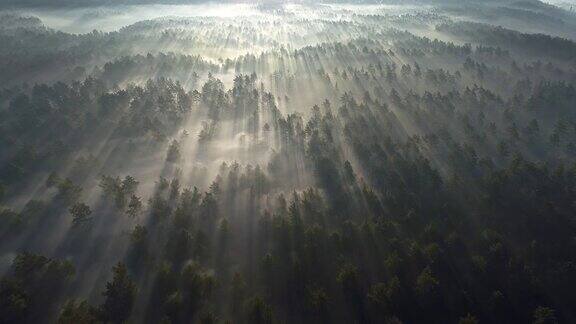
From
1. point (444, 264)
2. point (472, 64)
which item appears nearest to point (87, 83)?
point (444, 264)

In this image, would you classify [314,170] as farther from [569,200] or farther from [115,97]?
[115,97]

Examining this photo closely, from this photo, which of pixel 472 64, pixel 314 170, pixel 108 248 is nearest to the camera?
pixel 108 248

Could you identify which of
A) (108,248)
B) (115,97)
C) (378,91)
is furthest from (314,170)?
(115,97)

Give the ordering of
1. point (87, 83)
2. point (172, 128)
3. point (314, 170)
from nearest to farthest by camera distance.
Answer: point (314, 170) < point (172, 128) < point (87, 83)

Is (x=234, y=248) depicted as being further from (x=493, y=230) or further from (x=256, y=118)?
(x=256, y=118)

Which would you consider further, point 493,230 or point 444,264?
point 493,230

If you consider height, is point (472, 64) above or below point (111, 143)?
above
